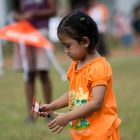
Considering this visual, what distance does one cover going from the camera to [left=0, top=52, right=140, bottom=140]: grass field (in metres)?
7.00

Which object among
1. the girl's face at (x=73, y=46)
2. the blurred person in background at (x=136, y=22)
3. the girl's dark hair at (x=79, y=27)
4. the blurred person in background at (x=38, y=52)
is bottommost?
the blurred person in background at (x=136, y=22)

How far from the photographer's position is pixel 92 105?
4.21 metres

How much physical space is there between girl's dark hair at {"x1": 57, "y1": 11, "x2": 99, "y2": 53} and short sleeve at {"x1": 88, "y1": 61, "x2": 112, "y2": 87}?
170mm

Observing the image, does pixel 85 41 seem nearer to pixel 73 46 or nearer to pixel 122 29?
pixel 73 46

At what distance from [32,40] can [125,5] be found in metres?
23.5

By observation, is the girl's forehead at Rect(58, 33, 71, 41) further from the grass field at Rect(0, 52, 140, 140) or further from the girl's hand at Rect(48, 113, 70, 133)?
the grass field at Rect(0, 52, 140, 140)

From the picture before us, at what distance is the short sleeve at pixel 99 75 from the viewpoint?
166 inches

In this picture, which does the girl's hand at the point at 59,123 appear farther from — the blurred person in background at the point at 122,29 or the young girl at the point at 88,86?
the blurred person in background at the point at 122,29

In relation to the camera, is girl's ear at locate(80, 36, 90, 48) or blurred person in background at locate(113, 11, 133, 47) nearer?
girl's ear at locate(80, 36, 90, 48)

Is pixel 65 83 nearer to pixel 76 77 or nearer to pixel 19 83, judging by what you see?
pixel 19 83

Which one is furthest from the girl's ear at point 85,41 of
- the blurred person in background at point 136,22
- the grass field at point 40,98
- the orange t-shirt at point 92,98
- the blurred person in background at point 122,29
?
the blurred person in background at point 136,22

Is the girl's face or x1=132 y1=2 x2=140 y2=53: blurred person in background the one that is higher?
the girl's face

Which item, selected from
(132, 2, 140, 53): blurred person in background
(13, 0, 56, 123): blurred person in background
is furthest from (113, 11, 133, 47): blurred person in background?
(13, 0, 56, 123): blurred person in background

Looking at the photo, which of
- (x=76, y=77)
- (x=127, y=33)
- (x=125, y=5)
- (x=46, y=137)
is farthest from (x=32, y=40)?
(x=125, y=5)
